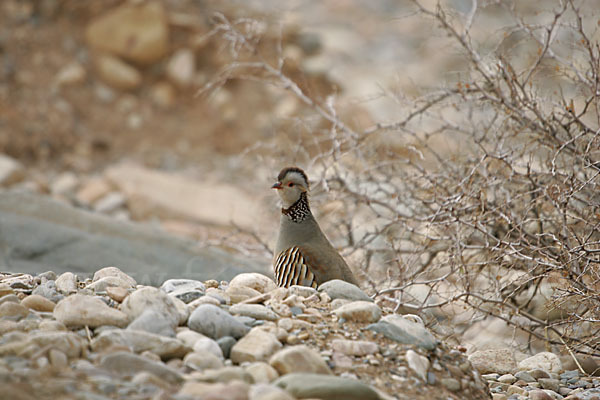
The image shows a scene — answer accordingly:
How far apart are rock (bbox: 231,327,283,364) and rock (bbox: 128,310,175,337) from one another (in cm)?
29

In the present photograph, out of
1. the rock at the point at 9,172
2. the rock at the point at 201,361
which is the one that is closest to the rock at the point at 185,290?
the rock at the point at 201,361

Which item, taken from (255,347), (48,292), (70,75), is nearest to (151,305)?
(255,347)

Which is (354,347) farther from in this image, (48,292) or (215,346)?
(48,292)

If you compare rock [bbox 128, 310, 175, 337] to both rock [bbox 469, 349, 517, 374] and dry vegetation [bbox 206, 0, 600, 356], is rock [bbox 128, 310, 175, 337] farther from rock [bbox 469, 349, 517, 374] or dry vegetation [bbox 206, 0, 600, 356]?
rock [bbox 469, 349, 517, 374]

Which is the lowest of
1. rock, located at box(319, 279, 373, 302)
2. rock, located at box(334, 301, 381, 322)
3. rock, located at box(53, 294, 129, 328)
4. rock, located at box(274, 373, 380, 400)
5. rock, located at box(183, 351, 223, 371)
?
rock, located at box(274, 373, 380, 400)

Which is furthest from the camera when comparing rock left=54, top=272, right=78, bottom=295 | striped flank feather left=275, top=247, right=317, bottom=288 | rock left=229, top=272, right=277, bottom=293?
striped flank feather left=275, top=247, right=317, bottom=288

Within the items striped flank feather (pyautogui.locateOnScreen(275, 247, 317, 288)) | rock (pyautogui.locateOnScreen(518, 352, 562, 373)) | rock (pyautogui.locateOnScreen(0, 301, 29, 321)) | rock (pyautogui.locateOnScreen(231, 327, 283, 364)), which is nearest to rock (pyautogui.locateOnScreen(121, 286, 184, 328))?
Result: rock (pyautogui.locateOnScreen(231, 327, 283, 364))

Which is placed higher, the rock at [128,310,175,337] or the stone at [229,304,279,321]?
the stone at [229,304,279,321]

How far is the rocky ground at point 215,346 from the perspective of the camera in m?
2.52

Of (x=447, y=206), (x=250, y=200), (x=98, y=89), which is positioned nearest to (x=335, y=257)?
(x=447, y=206)

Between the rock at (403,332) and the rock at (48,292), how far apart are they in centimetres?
149

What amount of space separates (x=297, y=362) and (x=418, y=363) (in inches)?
24.2

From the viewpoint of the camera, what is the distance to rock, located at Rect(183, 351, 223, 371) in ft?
9.18

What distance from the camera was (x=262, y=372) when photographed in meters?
2.74
